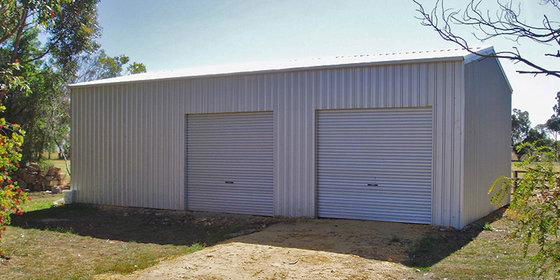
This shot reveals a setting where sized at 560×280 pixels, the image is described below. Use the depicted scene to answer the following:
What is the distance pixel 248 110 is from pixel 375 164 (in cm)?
352

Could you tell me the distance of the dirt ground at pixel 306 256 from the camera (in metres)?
7.45

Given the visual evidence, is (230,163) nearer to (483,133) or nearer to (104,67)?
(483,133)

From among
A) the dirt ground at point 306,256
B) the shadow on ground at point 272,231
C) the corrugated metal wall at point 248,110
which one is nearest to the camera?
the dirt ground at point 306,256

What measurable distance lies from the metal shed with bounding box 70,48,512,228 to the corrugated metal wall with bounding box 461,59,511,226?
5 cm

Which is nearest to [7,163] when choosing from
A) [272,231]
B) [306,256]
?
[306,256]

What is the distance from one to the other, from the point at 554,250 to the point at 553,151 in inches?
35.4

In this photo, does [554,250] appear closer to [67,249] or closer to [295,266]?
[295,266]

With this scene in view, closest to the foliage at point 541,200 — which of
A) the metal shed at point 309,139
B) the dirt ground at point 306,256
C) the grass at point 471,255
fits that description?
the grass at point 471,255

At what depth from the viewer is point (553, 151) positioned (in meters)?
4.75

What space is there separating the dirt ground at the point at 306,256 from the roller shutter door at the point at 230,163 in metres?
2.39

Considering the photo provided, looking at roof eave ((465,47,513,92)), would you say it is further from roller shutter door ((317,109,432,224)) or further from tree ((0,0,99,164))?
tree ((0,0,99,164))

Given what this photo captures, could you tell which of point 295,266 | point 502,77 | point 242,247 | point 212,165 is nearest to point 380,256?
point 295,266

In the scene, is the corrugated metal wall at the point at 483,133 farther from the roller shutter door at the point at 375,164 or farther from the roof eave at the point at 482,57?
the roller shutter door at the point at 375,164

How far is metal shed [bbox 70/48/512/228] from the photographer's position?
11180 millimetres
